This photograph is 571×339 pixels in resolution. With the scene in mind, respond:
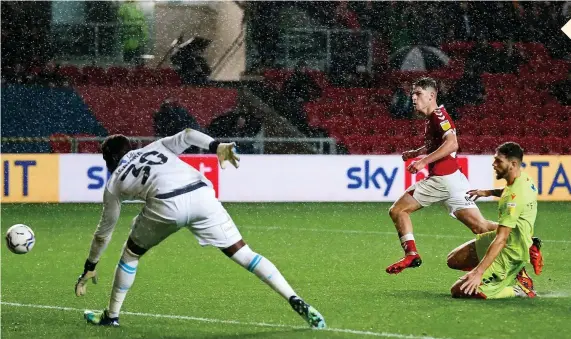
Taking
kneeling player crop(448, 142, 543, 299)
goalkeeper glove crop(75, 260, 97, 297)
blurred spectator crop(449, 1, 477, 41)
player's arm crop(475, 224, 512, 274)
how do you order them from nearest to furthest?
goalkeeper glove crop(75, 260, 97, 297) < player's arm crop(475, 224, 512, 274) < kneeling player crop(448, 142, 543, 299) < blurred spectator crop(449, 1, 477, 41)

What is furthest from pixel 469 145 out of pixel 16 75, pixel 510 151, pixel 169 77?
pixel 510 151

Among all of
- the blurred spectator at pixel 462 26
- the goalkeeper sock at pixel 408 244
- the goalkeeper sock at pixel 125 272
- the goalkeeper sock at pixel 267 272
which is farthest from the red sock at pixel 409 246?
the blurred spectator at pixel 462 26

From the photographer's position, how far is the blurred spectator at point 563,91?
23.5 meters

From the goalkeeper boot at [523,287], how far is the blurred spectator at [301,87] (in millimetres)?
14874

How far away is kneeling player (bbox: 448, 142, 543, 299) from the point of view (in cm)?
762

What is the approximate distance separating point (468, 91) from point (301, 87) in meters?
3.51

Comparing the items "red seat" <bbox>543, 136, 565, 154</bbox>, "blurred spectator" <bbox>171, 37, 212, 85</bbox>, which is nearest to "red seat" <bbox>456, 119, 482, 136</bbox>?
"red seat" <bbox>543, 136, 565, 154</bbox>

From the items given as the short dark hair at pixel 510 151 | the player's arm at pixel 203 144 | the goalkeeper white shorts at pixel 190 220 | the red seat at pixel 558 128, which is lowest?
the red seat at pixel 558 128

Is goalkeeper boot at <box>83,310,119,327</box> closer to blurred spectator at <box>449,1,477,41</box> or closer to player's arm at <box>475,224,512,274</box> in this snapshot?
player's arm at <box>475,224,512,274</box>

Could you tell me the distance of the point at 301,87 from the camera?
23.1 meters

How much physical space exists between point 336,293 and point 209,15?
53.2 ft

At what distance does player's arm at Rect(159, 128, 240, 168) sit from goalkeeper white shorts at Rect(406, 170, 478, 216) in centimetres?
287

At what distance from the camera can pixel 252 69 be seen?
23266 mm

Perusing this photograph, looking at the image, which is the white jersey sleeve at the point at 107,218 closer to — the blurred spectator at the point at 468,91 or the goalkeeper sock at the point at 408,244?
the goalkeeper sock at the point at 408,244
